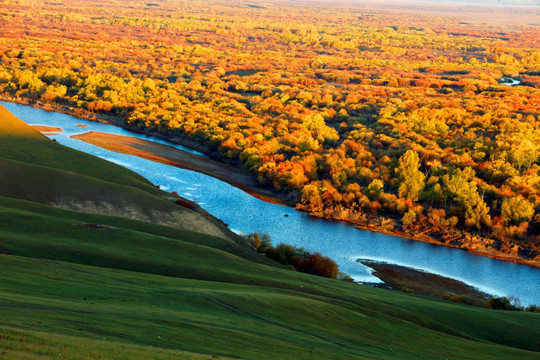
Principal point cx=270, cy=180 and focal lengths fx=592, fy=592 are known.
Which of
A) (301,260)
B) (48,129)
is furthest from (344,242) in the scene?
(48,129)

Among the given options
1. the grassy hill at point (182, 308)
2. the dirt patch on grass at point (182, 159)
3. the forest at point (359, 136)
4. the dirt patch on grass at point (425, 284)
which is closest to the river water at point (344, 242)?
the dirt patch on grass at point (425, 284)

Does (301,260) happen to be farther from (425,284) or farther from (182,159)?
(182,159)

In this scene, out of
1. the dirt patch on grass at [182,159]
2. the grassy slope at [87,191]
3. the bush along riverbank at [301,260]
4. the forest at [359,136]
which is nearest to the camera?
the bush along riverbank at [301,260]

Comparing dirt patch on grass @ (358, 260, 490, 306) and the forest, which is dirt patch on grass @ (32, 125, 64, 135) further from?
dirt patch on grass @ (358, 260, 490, 306)

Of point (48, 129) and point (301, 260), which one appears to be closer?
point (301, 260)

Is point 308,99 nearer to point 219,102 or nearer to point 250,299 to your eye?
point 219,102

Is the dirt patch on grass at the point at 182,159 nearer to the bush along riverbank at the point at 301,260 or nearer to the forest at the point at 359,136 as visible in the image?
the forest at the point at 359,136
